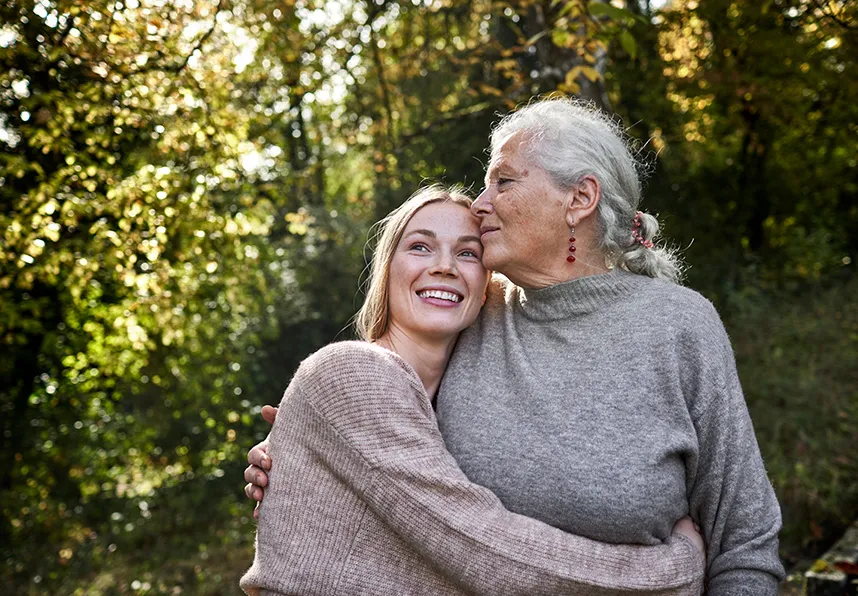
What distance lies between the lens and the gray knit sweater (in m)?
2.13

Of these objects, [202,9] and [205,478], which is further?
[205,478]

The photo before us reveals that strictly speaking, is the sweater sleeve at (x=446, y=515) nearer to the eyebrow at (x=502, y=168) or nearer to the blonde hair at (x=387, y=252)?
the blonde hair at (x=387, y=252)

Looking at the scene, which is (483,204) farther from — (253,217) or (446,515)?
(253,217)

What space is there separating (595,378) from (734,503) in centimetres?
46

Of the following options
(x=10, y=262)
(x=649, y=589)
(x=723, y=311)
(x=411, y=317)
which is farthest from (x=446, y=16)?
(x=649, y=589)

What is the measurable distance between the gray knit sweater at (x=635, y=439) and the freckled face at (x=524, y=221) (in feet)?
0.84

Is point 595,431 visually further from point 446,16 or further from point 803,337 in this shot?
point 446,16

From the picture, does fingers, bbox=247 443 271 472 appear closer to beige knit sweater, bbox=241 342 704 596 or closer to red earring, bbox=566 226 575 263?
beige knit sweater, bbox=241 342 704 596

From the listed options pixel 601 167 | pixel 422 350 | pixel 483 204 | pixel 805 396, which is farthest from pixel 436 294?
pixel 805 396

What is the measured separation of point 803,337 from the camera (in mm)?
7047

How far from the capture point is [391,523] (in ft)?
6.68

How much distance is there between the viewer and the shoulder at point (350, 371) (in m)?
2.09

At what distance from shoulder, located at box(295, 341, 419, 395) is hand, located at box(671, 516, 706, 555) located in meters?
0.78

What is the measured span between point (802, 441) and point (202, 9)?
16.2ft
